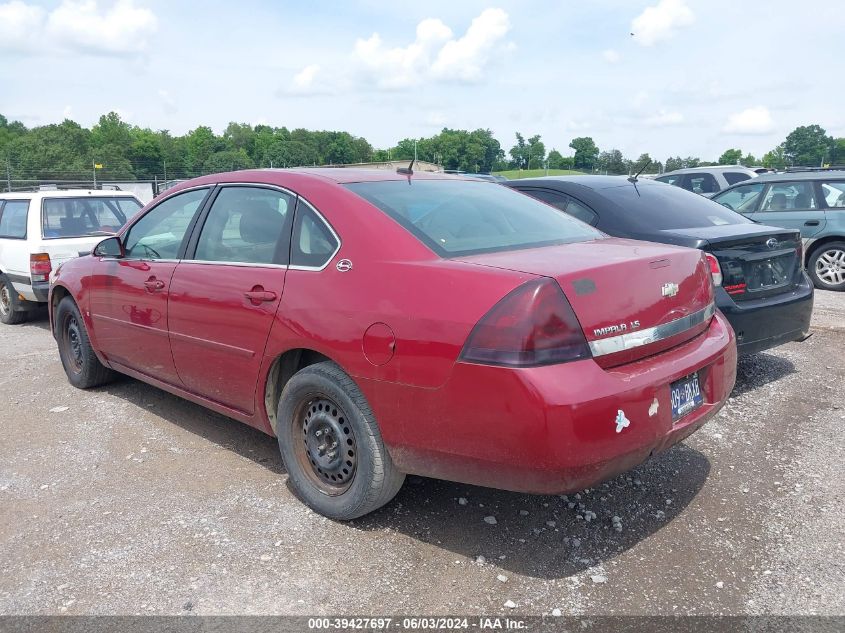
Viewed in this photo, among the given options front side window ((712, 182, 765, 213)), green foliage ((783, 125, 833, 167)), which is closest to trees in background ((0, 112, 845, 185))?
green foliage ((783, 125, 833, 167))

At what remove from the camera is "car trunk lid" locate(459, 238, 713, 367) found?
281cm

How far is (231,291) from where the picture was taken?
12.5ft

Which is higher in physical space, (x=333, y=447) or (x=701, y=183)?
(x=701, y=183)

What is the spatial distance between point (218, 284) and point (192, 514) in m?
1.21

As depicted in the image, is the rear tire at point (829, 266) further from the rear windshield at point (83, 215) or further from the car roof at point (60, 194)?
the car roof at point (60, 194)

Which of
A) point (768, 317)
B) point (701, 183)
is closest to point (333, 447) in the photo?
point (768, 317)

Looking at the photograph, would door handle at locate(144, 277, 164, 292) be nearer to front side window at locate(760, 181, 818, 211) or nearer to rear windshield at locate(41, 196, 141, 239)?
rear windshield at locate(41, 196, 141, 239)

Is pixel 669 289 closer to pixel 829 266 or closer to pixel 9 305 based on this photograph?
pixel 829 266

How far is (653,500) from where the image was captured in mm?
3645

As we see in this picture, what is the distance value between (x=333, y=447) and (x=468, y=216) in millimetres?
1332

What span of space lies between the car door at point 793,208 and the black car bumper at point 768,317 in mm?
5321

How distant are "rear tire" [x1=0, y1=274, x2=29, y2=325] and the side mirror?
4499mm

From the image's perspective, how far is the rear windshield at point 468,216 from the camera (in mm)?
3340

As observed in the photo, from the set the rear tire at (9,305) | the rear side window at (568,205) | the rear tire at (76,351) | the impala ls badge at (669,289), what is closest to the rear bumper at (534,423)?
the impala ls badge at (669,289)
